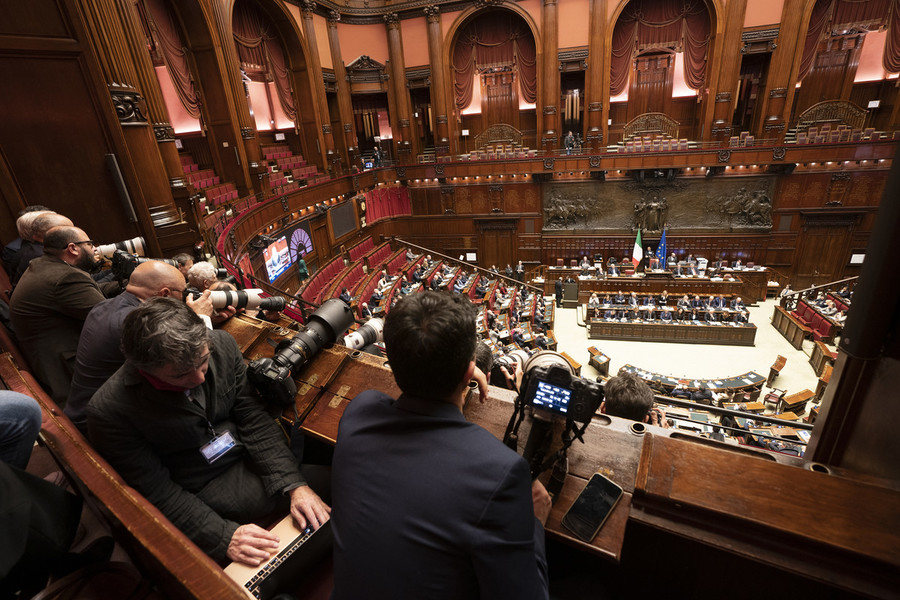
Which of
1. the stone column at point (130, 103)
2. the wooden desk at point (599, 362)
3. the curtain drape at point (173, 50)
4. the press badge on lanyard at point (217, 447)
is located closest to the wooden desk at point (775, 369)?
the wooden desk at point (599, 362)

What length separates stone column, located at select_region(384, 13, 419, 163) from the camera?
14016 millimetres

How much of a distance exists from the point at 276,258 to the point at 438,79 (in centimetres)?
913

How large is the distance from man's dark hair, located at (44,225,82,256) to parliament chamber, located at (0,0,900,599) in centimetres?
67

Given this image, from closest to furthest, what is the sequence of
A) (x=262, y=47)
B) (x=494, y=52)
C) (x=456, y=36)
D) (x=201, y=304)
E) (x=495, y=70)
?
1. (x=201, y=304)
2. (x=262, y=47)
3. (x=456, y=36)
4. (x=494, y=52)
5. (x=495, y=70)

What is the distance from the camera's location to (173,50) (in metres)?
8.79

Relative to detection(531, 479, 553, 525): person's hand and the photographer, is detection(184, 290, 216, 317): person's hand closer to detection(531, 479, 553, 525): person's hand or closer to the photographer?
detection(531, 479, 553, 525): person's hand

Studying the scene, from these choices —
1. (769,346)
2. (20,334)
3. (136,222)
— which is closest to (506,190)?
(769,346)

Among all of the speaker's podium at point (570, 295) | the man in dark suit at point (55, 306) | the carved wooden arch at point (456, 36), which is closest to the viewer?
the man in dark suit at point (55, 306)

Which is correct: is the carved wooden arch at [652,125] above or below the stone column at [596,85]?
below

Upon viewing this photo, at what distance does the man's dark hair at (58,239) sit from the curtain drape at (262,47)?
10.7m

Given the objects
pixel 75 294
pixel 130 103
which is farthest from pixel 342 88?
pixel 75 294

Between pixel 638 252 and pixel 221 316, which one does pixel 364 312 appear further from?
pixel 638 252

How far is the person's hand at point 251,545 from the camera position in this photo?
138 cm

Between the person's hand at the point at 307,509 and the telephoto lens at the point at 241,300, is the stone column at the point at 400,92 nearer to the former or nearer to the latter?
the telephoto lens at the point at 241,300
